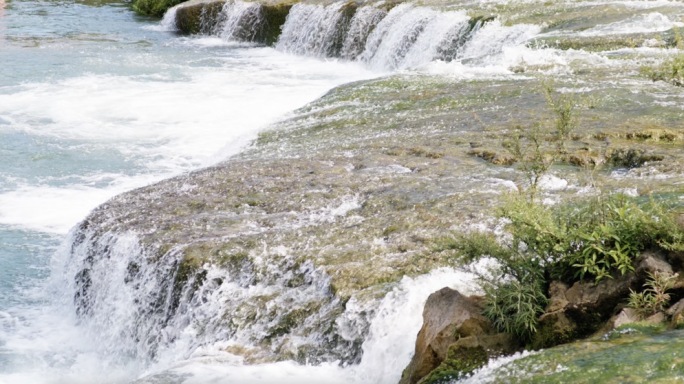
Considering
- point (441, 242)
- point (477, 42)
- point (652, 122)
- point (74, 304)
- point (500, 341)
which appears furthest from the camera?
point (477, 42)

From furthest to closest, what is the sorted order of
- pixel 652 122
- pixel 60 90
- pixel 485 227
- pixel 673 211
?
pixel 60 90, pixel 652 122, pixel 485 227, pixel 673 211

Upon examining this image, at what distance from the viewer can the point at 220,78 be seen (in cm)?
2273

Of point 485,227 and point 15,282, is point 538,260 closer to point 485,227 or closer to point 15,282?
point 485,227

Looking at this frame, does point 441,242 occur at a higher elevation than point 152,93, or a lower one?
higher

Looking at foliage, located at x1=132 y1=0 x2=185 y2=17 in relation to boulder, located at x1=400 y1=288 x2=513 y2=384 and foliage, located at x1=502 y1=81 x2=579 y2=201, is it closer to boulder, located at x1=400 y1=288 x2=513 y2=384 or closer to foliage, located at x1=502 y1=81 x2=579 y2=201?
foliage, located at x1=502 y1=81 x2=579 y2=201

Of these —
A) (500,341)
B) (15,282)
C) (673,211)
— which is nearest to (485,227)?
(673,211)

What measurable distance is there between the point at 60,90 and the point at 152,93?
228 cm

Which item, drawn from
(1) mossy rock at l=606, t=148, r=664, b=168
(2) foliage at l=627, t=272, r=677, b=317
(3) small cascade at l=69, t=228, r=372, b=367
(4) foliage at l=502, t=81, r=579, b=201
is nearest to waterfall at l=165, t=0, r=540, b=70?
(4) foliage at l=502, t=81, r=579, b=201

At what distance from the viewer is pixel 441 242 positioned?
707cm

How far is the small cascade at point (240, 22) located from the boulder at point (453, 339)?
23943 millimetres

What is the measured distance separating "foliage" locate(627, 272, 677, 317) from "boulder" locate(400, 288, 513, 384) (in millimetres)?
782

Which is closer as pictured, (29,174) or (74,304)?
(74,304)

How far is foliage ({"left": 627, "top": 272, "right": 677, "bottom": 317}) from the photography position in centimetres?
538

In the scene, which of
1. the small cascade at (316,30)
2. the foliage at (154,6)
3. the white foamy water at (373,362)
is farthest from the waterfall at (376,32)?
the white foamy water at (373,362)
